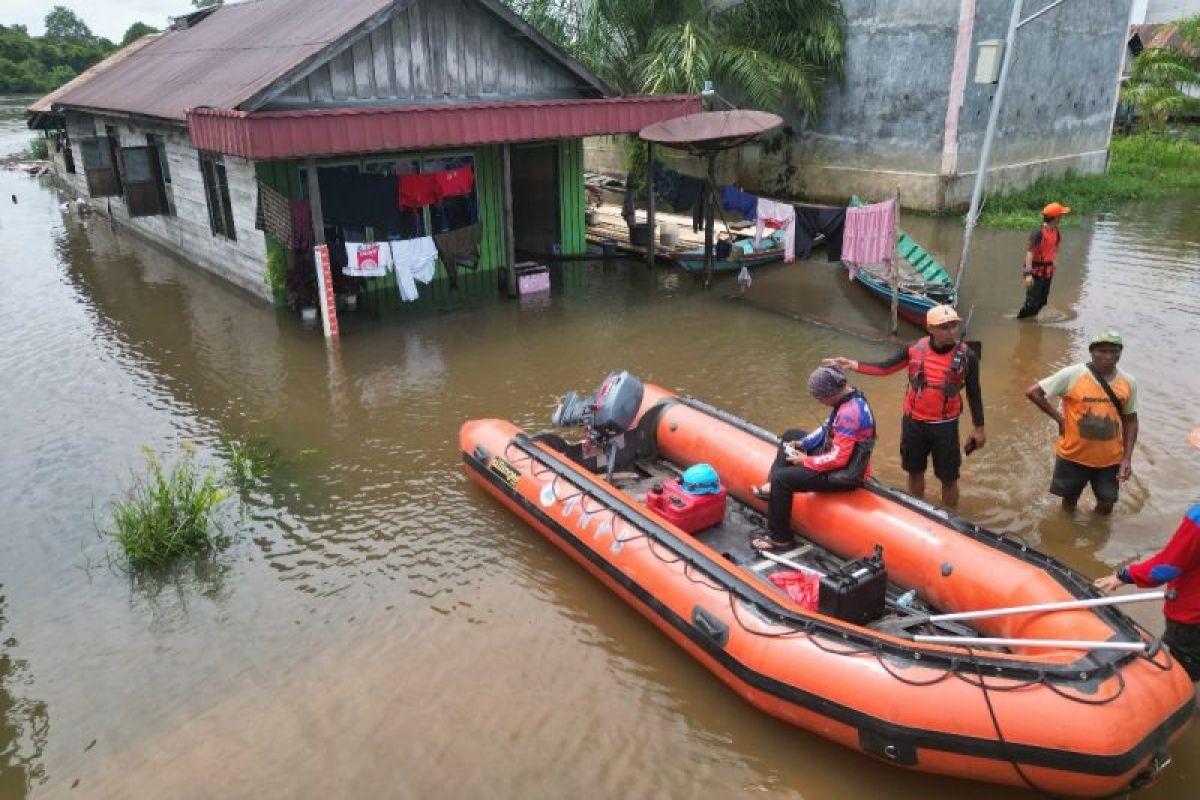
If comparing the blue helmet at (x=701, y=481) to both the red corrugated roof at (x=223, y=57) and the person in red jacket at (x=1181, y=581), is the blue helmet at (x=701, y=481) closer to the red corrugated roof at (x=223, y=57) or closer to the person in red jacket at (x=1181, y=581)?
the person in red jacket at (x=1181, y=581)

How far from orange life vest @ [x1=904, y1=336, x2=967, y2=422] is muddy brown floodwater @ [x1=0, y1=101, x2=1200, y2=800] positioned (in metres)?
1.41

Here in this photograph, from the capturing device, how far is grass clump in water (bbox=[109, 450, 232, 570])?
6805mm

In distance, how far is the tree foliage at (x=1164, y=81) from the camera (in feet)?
84.5

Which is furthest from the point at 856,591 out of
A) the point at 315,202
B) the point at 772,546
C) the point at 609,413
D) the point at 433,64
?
the point at 433,64

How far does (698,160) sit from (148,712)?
21439mm

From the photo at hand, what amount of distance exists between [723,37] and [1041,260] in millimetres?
12029

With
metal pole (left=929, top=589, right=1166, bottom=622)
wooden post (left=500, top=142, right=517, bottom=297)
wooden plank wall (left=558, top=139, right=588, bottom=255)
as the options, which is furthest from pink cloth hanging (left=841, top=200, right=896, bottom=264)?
metal pole (left=929, top=589, right=1166, bottom=622)

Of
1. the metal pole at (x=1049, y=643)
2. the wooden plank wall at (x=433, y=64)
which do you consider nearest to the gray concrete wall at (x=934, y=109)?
the wooden plank wall at (x=433, y=64)

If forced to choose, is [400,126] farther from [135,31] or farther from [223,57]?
[135,31]

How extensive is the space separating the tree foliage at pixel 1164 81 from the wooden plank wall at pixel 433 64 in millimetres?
21714

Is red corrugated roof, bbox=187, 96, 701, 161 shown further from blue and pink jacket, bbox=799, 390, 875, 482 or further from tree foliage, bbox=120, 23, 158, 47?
tree foliage, bbox=120, 23, 158, 47

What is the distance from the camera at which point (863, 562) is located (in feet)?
17.7

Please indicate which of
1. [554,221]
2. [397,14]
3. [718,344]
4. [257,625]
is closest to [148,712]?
[257,625]

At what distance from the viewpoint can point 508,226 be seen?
13.5 metres
